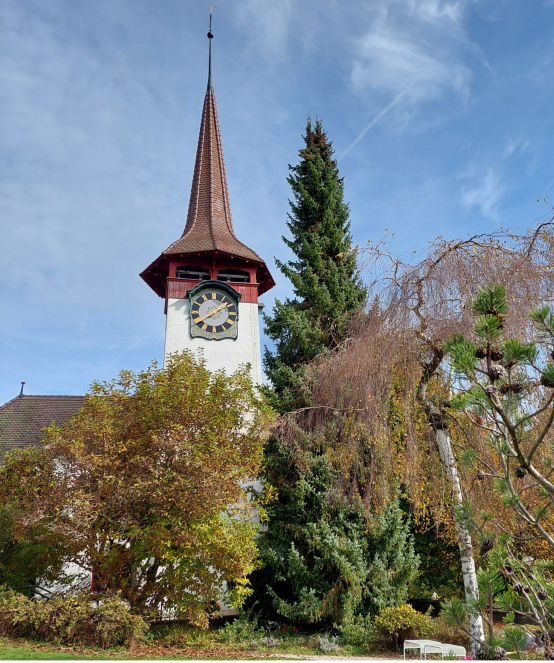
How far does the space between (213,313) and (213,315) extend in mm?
66

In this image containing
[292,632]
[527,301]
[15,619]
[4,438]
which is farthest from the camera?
[4,438]

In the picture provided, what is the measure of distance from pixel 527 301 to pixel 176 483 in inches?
261

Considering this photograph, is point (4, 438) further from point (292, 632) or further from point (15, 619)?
point (292, 632)

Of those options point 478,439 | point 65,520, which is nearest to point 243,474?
point 65,520

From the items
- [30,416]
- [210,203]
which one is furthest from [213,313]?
[30,416]

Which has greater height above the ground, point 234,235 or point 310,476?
point 234,235

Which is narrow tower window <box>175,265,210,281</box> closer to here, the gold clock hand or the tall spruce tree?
the gold clock hand

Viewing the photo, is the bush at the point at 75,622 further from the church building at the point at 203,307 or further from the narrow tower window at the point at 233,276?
the narrow tower window at the point at 233,276

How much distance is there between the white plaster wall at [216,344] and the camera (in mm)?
15852

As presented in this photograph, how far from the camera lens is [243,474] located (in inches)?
406

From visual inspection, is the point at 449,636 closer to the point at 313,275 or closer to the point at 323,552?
the point at 323,552

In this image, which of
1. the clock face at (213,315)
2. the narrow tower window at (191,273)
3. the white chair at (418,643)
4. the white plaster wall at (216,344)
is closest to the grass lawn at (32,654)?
the white chair at (418,643)

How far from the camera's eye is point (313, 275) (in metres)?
13.5

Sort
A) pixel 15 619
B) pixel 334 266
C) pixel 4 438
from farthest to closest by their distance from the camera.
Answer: pixel 4 438 → pixel 334 266 → pixel 15 619
